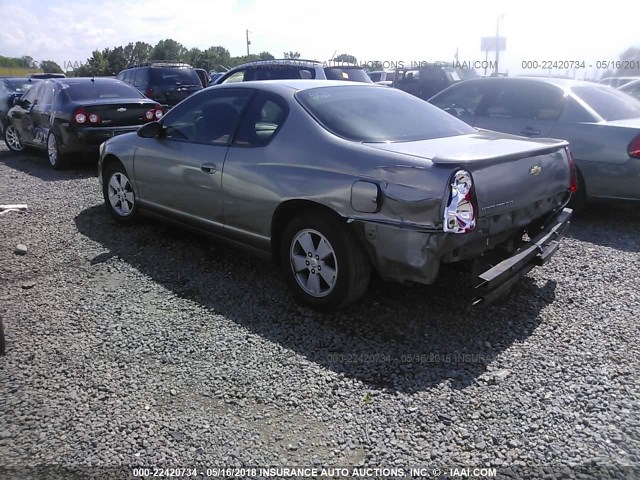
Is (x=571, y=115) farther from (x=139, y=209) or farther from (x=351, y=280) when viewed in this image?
(x=139, y=209)

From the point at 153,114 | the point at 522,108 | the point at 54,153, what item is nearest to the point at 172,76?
the point at 153,114

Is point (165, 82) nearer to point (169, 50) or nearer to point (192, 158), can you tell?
point (192, 158)

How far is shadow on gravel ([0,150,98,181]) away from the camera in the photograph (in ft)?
29.7

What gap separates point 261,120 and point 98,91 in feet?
21.8

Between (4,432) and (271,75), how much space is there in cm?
1004

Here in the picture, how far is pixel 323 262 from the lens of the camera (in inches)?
149

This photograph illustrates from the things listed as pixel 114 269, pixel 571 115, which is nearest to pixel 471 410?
pixel 114 269

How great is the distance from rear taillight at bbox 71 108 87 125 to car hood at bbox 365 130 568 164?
6.89m

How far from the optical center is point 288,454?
255 cm

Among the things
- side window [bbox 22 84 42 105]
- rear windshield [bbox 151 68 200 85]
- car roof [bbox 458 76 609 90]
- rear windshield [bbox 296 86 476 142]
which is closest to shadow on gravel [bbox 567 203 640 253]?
car roof [bbox 458 76 609 90]

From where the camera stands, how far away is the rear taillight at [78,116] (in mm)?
8914

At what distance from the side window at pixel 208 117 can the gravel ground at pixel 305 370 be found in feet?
3.63

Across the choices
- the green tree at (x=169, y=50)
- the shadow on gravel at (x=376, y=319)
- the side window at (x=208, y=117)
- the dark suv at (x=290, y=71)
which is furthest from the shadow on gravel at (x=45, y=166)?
the green tree at (x=169, y=50)

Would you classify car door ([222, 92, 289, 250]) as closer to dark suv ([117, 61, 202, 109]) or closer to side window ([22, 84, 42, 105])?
side window ([22, 84, 42, 105])
